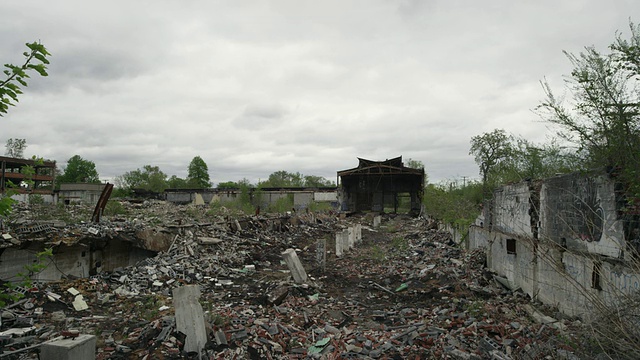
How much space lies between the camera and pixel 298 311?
24.1ft

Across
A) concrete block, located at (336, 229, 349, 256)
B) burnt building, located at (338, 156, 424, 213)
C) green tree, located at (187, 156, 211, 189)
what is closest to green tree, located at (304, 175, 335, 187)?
green tree, located at (187, 156, 211, 189)

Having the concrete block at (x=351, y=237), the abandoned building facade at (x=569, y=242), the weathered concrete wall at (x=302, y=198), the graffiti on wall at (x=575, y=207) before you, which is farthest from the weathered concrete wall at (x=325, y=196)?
the graffiti on wall at (x=575, y=207)

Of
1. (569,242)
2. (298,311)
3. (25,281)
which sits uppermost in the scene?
(25,281)

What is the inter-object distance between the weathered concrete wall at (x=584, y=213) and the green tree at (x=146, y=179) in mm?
59578

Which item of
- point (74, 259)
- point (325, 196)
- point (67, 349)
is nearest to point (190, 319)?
point (67, 349)

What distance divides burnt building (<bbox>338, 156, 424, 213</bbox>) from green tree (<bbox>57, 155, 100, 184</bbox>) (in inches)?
1894

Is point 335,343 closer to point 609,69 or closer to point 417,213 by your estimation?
point 609,69

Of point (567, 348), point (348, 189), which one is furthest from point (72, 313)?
point (348, 189)

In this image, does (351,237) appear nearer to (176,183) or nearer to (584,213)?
(584,213)

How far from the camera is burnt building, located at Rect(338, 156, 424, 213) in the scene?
33281mm

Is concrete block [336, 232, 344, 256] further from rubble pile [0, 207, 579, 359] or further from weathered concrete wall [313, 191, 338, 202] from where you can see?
weathered concrete wall [313, 191, 338, 202]

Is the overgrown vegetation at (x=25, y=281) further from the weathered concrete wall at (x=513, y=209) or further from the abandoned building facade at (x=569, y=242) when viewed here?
the weathered concrete wall at (x=513, y=209)

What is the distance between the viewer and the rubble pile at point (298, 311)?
5.15 meters

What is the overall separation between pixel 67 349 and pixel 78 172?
6829 cm
